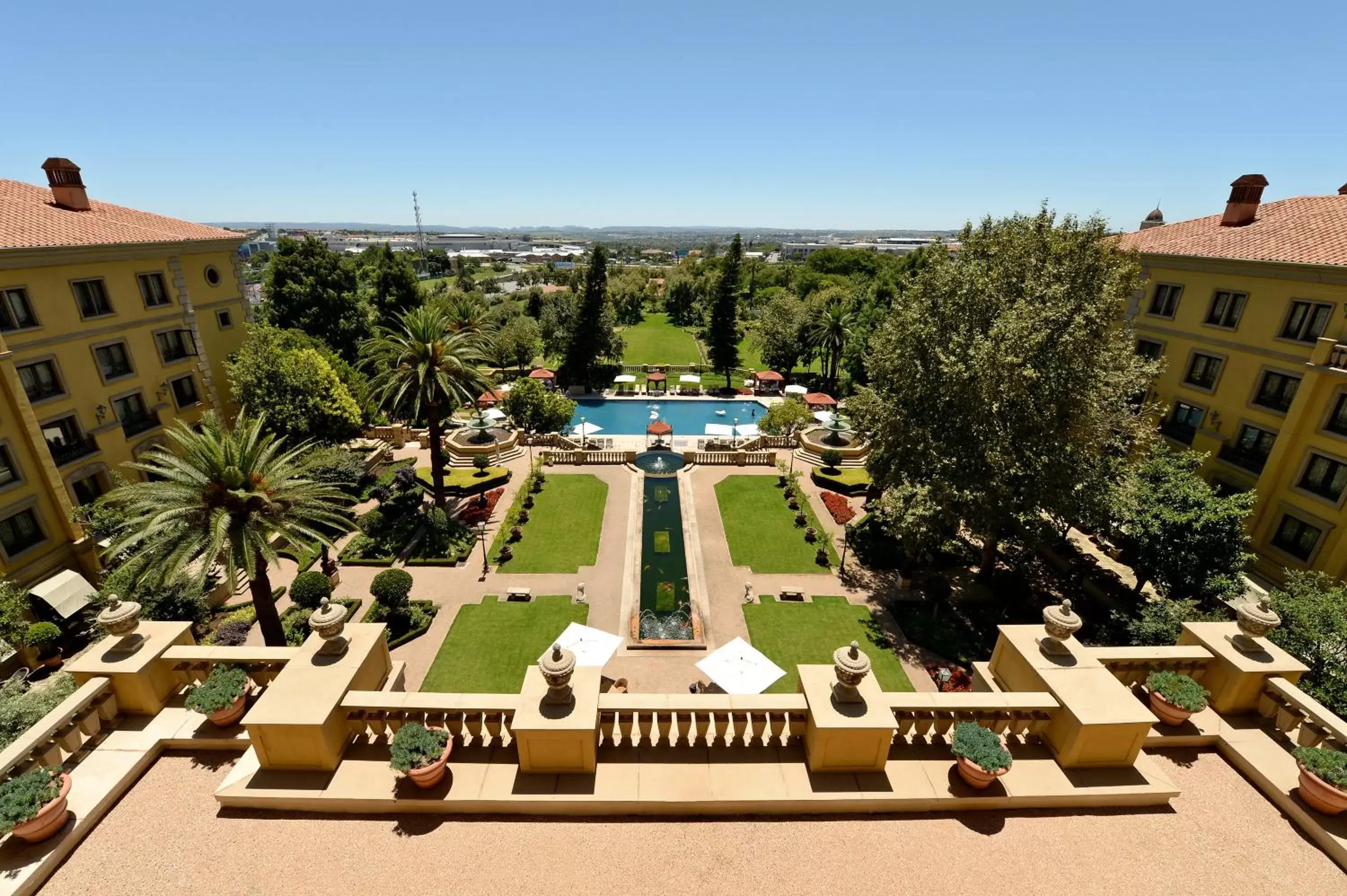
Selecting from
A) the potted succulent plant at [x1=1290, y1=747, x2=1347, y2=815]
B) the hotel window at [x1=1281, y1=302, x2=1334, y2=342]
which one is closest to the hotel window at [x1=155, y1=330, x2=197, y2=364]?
the potted succulent plant at [x1=1290, y1=747, x2=1347, y2=815]

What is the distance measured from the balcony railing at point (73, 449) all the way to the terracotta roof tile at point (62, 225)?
904 cm

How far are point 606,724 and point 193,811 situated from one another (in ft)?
→ 24.3

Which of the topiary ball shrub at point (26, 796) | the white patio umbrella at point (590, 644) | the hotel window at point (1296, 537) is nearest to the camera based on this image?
the topiary ball shrub at point (26, 796)

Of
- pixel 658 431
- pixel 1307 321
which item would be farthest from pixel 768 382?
pixel 1307 321

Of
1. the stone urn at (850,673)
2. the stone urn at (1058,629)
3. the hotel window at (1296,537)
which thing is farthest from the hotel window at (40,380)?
the hotel window at (1296,537)

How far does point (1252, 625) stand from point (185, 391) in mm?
48601

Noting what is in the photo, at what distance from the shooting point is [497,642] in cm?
2442

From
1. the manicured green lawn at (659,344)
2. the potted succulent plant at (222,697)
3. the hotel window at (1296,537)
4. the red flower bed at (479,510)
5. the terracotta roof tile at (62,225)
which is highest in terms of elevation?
the terracotta roof tile at (62,225)

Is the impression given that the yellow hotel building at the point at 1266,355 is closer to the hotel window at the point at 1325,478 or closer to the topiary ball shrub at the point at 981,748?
the hotel window at the point at 1325,478

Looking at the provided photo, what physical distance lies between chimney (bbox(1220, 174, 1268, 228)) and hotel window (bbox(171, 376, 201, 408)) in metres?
62.8

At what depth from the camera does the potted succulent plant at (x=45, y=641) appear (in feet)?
72.2

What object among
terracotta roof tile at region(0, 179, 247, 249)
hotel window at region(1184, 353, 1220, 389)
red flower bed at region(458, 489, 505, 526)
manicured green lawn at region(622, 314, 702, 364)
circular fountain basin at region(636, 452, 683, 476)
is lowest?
manicured green lawn at region(622, 314, 702, 364)

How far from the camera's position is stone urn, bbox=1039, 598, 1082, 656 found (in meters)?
11.4

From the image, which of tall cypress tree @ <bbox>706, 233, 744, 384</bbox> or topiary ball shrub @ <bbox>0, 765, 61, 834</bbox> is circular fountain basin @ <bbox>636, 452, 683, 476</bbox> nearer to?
tall cypress tree @ <bbox>706, 233, 744, 384</bbox>
